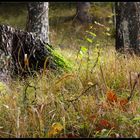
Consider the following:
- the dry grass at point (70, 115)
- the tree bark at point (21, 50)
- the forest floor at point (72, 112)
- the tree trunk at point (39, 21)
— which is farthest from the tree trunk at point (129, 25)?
the dry grass at point (70, 115)

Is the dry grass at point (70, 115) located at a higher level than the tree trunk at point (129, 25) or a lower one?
lower

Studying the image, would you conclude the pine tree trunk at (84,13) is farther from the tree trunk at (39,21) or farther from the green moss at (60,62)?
the green moss at (60,62)

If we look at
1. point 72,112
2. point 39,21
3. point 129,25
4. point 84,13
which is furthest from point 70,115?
point 84,13

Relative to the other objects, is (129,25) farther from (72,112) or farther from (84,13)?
(84,13)

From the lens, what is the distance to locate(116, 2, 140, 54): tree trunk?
291 inches

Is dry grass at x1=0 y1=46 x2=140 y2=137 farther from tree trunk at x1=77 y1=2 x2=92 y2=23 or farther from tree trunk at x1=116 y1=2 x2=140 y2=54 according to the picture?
tree trunk at x1=77 y1=2 x2=92 y2=23

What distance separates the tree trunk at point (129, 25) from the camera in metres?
7.38

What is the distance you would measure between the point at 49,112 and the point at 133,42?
4.37 meters

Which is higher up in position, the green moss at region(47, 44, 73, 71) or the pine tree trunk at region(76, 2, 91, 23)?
the pine tree trunk at region(76, 2, 91, 23)

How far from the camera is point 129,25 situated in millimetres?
7484

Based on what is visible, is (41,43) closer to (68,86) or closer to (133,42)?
(68,86)


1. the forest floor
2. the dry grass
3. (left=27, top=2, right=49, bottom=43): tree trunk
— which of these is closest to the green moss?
the forest floor

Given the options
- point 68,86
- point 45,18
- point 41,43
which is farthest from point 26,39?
point 45,18

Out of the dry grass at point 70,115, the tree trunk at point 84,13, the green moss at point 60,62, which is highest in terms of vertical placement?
the tree trunk at point 84,13
